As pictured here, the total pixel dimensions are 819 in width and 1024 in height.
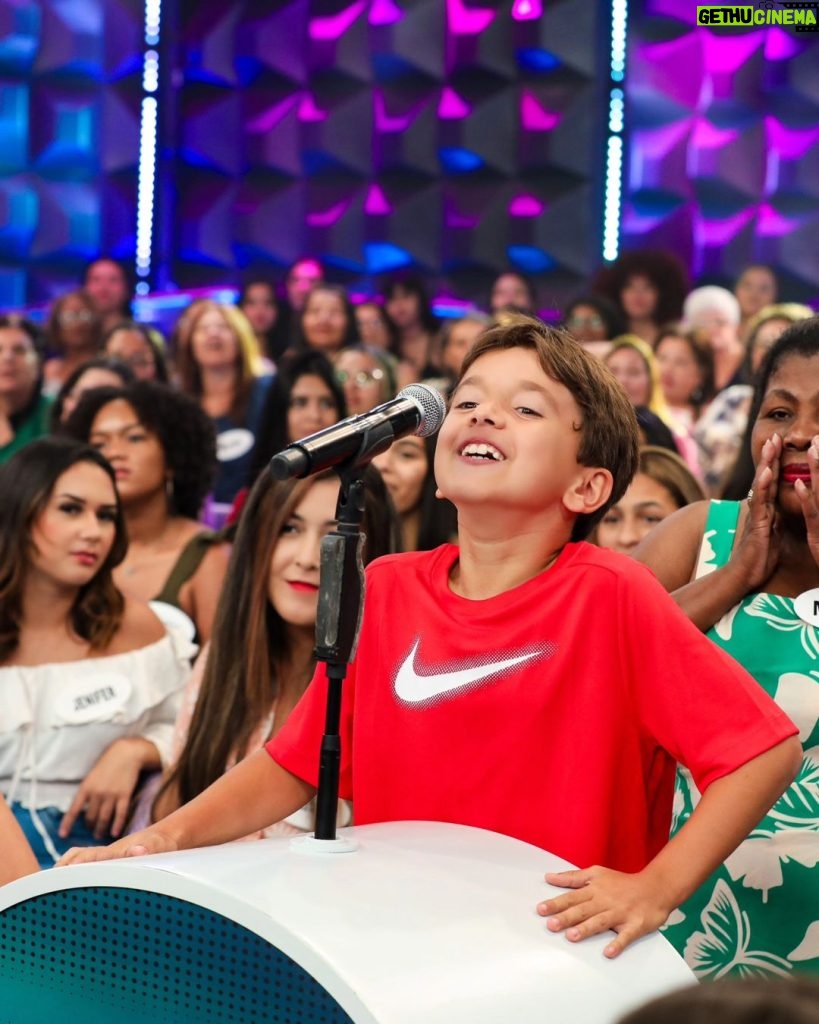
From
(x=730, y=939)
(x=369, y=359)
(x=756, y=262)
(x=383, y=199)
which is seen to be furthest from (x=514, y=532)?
(x=383, y=199)

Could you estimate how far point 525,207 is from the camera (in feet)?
32.0

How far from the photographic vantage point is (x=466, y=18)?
9.74 meters

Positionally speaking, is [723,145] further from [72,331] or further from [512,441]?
[512,441]

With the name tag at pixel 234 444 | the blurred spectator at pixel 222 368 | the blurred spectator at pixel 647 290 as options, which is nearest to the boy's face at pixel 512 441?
the name tag at pixel 234 444

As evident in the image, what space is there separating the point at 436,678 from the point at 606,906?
401 mm

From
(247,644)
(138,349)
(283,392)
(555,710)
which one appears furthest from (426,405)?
(138,349)

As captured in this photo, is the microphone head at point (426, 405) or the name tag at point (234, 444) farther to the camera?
the name tag at point (234, 444)

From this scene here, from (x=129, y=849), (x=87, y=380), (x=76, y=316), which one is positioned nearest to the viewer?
(x=129, y=849)

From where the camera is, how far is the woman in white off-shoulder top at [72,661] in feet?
10.5

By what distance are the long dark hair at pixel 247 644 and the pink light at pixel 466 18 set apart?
714cm

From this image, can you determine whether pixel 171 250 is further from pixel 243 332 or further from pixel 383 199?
pixel 243 332

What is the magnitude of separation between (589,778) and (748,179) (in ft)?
26.7

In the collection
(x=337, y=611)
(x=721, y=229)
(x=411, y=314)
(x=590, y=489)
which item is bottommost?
(x=337, y=611)

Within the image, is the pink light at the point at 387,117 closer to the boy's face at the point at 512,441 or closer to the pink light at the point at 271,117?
the pink light at the point at 271,117
